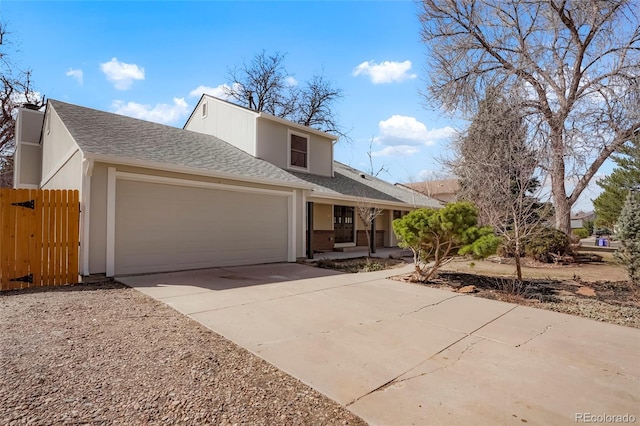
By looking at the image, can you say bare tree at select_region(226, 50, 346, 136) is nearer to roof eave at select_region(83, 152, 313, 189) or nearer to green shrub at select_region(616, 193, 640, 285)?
roof eave at select_region(83, 152, 313, 189)

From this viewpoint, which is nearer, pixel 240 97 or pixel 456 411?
pixel 456 411

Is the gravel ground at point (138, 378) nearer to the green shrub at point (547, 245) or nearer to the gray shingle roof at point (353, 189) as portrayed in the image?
the gray shingle roof at point (353, 189)

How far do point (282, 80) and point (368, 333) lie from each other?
25.9m

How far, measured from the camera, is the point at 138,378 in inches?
114

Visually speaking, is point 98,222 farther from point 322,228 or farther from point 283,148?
point 322,228

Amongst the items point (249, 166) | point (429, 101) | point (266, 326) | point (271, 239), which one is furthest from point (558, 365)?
point (429, 101)

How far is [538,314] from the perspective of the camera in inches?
215

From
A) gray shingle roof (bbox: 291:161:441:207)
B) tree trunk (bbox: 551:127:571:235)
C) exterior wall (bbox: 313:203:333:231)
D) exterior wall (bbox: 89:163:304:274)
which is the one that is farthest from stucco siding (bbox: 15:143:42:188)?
tree trunk (bbox: 551:127:571:235)

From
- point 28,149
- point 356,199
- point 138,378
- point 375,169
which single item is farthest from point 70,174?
point 375,169

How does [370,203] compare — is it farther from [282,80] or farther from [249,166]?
[282,80]

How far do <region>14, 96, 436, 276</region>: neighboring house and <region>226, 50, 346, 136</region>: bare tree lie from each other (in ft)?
37.9

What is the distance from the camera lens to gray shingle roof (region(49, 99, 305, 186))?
27.2 feet

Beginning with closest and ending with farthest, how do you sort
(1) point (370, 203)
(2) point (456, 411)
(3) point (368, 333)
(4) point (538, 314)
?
(2) point (456, 411)
(3) point (368, 333)
(4) point (538, 314)
(1) point (370, 203)

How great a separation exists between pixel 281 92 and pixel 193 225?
805 inches
